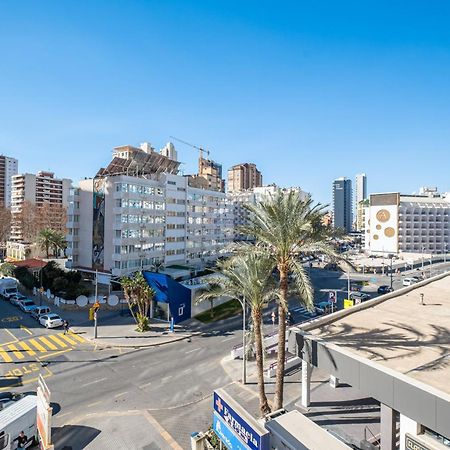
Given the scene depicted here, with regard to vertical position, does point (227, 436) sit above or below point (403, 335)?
below

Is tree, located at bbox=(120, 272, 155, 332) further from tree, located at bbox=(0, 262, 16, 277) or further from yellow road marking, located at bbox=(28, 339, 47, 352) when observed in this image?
tree, located at bbox=(0, 262, 16, 277)

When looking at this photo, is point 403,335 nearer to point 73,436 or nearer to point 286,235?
point 286,235

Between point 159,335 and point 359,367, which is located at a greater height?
point 359,367

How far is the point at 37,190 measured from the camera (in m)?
148

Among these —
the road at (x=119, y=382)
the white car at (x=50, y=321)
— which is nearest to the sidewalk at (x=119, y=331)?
the road at (x=119, y=382)

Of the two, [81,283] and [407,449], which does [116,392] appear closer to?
[407,449]

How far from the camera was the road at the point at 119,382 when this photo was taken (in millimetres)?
19484

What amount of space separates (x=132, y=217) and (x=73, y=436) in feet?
133

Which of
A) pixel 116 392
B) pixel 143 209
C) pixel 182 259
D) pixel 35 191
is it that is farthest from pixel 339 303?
pixel 35 191

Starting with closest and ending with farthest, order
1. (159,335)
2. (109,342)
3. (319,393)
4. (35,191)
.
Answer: (319,393)
(109,342)
(159,335)
(35,191)

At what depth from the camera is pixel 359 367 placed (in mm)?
16047

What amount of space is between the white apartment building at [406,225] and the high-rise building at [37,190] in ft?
394

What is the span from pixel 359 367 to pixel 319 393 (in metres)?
9.21

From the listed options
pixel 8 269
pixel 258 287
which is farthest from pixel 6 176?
pixel 258 287
